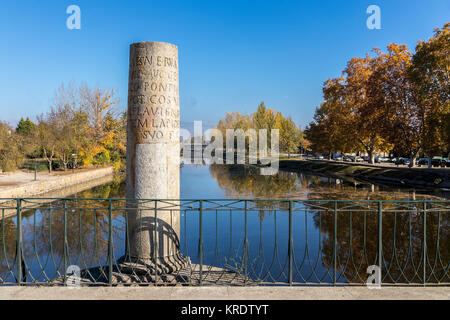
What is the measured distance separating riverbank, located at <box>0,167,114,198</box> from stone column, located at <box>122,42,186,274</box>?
18146mm

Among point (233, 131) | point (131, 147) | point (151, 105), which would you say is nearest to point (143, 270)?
point (131, 147)

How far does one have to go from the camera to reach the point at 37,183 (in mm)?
26469

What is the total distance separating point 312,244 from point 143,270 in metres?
8.58

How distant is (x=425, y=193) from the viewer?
2655 centimetres

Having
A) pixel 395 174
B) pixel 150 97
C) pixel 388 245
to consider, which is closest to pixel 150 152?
pixel 150 97

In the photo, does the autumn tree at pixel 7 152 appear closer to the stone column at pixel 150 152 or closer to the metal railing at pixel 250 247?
the metal railing at pixel 250 247

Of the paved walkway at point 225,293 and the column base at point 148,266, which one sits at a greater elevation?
the paved walkway at point 225,293

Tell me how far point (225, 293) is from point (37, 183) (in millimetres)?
25552

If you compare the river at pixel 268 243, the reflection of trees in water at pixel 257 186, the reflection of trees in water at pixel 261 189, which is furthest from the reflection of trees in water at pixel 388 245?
the reflection of trees in water at pixel 257 186

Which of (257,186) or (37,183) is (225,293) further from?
(257,186)

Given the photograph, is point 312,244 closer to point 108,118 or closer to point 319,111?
point 108,118

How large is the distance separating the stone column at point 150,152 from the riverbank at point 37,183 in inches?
714

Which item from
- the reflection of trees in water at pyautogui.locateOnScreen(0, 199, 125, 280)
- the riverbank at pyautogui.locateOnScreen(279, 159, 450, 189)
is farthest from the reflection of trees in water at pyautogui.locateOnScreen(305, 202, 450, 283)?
the riverbank at pyautogui.locateOnScreen(279, 159, 450, 189)

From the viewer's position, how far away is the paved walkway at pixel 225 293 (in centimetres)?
468
